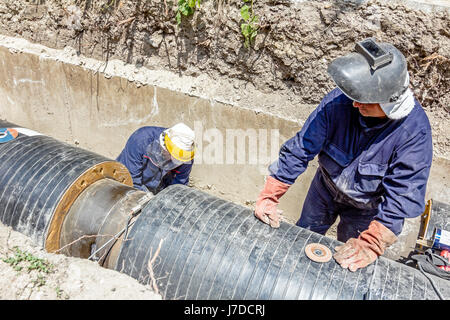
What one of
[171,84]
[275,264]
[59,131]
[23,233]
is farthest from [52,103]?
[275,264]

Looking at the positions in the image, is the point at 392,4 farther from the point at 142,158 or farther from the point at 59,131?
the point at 59,131

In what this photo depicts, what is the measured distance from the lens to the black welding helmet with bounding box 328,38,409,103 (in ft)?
6.72

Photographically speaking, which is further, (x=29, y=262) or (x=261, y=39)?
(x=261, y=39)

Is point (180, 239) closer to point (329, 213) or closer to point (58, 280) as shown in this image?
point (58, 280)

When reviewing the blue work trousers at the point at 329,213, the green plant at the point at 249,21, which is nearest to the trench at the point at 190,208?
the blue work trousers at the point at 329,213

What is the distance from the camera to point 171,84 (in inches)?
166

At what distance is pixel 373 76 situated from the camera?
6.72ft

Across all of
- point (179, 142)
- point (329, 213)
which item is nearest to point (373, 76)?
point (329, 213)

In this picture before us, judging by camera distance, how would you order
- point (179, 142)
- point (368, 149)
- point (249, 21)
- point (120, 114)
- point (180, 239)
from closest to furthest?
point (180, 239) → point (368, 149) → point (179, 142) → point (249, 21) → point (120, 114)

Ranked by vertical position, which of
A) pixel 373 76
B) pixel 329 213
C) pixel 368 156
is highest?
pixel 373 76

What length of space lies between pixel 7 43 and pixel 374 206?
488 cm

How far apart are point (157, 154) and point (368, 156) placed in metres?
1.77

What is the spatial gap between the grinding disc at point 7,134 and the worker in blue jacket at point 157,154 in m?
0.89

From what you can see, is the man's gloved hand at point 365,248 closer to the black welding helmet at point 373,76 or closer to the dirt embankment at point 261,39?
the black welding helmet at point 373,76
